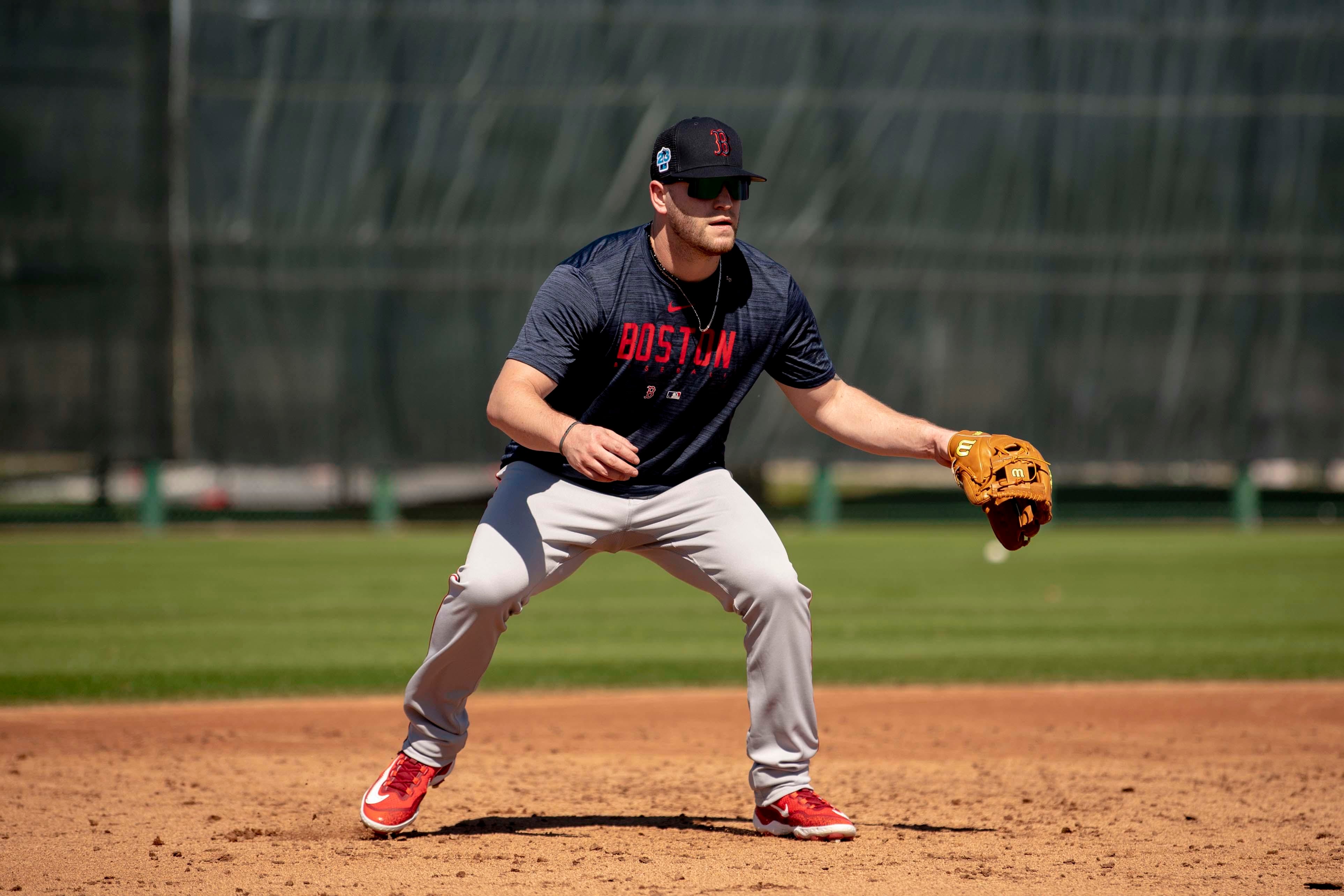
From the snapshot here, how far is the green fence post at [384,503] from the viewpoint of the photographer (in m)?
17.5

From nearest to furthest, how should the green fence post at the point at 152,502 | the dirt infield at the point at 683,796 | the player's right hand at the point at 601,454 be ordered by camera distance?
the player's right hand at the point at 601,454 < the dirt infield at the point at 683,796 < the green fence post at the point at 152,502

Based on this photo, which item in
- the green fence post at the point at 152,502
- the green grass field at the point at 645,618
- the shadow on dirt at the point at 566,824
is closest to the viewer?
the shadow on dirt at the point at 566,824

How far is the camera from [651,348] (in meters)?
4.07

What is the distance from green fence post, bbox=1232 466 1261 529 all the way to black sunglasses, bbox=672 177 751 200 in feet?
51.4

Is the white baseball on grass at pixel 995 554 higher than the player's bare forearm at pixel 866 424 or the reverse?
the reverse

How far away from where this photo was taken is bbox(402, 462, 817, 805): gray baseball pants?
4020mm

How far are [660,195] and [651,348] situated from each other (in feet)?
1.44

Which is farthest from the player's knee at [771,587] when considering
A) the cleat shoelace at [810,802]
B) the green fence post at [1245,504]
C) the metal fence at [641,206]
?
the green fence post at [1245,504]

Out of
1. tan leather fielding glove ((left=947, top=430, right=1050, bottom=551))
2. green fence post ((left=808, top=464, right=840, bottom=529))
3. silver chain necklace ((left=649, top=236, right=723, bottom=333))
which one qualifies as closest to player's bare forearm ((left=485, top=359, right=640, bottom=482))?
silver chain necklace ((left=649, top=236, right=723, bottom=333))

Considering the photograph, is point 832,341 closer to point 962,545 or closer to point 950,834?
point 962,545

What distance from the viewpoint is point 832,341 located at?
18.6m

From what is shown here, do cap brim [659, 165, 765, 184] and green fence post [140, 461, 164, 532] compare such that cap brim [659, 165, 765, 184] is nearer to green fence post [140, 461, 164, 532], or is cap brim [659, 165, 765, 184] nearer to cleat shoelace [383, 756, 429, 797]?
cleat shoelace [383, 756, 429, 797]

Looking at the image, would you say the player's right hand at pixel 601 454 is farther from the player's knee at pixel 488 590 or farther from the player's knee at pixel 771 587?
the player's knee at pixel 771 587

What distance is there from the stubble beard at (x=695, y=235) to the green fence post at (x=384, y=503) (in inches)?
548
